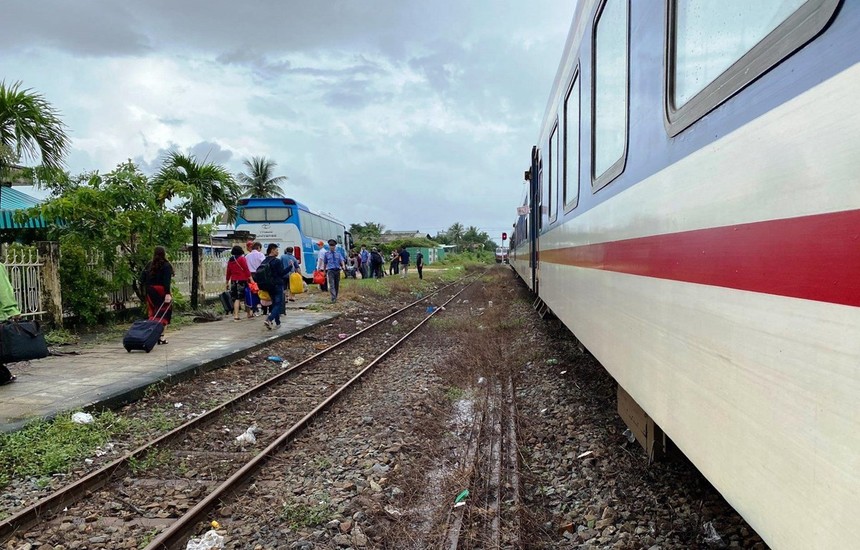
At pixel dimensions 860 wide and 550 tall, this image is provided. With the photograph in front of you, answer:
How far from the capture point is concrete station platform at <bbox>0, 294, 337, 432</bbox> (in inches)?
209

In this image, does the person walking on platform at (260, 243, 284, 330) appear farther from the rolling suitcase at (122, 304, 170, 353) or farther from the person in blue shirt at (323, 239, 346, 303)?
the person in blue shirt at (323, 239, 346, 303)

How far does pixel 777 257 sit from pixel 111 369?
7293mm

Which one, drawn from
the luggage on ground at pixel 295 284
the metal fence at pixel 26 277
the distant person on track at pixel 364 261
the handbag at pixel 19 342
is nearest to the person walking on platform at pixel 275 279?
the luggage on ground at pixel 295 284

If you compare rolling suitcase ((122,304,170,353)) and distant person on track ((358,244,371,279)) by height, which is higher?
distant person on track ((358,244,371,279))

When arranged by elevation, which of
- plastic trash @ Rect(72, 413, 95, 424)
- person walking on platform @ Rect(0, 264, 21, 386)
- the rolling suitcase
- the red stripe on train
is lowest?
plastic trash @ Rect(72, 413, 95, 424)

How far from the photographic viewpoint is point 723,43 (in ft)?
5.86

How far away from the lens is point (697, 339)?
195 cm

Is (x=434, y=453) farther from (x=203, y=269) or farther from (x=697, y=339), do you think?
(x=203, y=269)

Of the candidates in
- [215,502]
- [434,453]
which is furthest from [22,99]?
[434,453]

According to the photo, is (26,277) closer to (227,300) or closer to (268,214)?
(227,300)

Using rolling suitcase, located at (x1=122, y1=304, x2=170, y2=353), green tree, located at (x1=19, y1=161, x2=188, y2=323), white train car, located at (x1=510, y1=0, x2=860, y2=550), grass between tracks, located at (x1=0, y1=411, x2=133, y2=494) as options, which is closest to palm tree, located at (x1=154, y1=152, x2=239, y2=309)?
green tree, located at (x1=19, y1=161, x2=188, y2=323)

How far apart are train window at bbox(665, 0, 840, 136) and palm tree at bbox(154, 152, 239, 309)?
10.6 meters

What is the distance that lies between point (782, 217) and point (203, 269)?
14220 mm

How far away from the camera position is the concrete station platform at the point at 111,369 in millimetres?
5297
